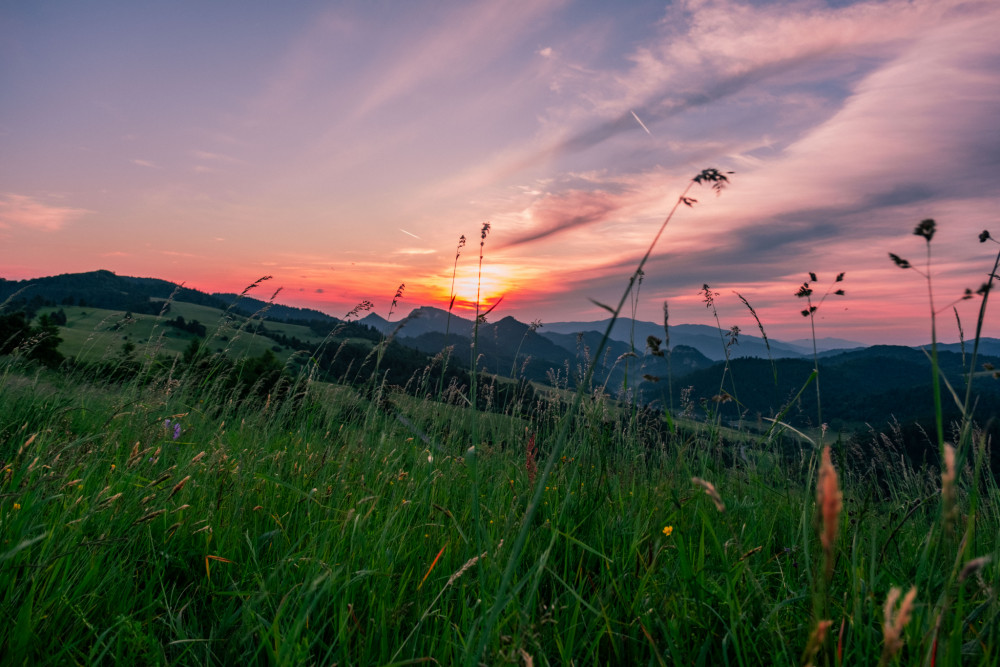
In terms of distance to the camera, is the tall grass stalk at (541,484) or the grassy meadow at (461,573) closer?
→ the tall grass stalk at (541,484)

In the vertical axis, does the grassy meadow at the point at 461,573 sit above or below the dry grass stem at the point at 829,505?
below

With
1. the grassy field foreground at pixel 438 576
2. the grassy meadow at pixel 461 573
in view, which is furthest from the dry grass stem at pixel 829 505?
the grassy field foreground at pixel 438 576

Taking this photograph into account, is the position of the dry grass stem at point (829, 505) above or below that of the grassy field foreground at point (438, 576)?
above

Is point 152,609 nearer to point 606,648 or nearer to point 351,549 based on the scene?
point 351,549

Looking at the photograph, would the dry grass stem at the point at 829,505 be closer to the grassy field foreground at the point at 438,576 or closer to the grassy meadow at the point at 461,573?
the grassy meadow at the point at 461,573

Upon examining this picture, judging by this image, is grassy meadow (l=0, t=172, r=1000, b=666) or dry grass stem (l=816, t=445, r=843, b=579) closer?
dry grass stem (l=816, t=445, r=843, b=579)

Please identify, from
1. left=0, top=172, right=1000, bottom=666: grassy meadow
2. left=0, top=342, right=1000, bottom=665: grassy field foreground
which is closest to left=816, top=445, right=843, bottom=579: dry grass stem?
left=0, top=172, right=1000, bottom=666: grassy meadow

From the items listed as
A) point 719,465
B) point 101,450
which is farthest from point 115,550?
point 719,465

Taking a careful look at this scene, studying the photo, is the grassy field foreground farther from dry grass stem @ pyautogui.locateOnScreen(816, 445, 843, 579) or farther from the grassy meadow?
dry grass stem @ pyautogui.locateOnScreen(816, 445, 843, 579)

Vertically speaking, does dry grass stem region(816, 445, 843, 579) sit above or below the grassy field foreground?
above

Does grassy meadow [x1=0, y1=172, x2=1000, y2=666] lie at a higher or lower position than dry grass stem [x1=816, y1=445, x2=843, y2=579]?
lower

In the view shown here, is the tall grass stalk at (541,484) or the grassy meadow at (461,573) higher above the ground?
the tall grass stalk at (541,484)

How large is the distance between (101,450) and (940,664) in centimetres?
415

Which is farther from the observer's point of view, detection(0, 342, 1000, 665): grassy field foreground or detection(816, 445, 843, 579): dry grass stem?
detection(0, 342, 1000, 665): grassy field foreground
